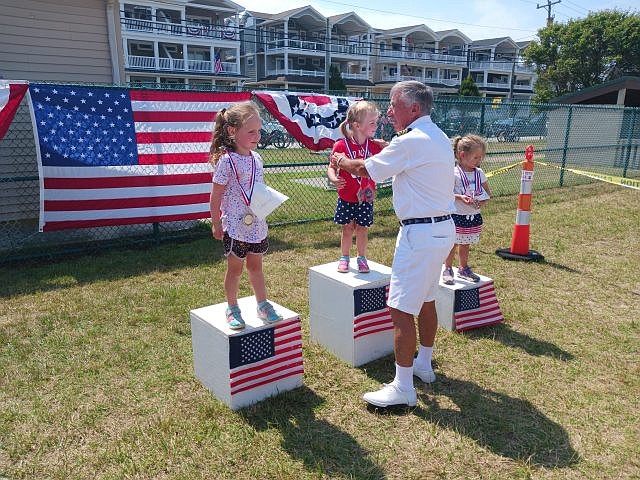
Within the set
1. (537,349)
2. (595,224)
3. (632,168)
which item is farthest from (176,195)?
(632,168)

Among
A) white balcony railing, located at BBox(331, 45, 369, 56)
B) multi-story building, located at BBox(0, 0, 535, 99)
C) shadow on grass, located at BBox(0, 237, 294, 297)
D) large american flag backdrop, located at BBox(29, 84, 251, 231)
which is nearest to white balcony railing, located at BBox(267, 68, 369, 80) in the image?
multi-story building, located at BBox(0, 0, 535, 99)

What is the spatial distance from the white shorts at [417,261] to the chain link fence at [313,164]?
467 cm

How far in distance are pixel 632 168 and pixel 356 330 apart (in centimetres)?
1569

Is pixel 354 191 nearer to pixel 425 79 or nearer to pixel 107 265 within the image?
pixel 107 265

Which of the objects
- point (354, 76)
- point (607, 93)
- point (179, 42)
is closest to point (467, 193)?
point (607, 93)

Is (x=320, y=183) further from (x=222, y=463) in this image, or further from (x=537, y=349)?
(x=222, y=463)

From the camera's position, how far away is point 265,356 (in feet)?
10.4

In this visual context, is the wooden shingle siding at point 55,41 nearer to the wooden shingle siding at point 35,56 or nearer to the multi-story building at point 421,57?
the wooden shingle siding at point 35,56

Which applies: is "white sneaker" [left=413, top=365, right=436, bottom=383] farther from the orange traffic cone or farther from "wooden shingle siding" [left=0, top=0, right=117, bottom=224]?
"wooden shingle siding" [left=0, top=0, right=117, bottom=224]

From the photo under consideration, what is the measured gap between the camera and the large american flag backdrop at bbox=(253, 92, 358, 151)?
7348mm

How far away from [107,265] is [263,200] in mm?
3681

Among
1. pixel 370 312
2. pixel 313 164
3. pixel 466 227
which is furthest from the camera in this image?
pixel 313 164

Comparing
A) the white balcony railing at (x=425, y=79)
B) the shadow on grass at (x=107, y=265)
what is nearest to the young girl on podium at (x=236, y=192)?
the shadow on grass at (x=107, y=265)

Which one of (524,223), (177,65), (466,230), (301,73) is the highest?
(301,73)
